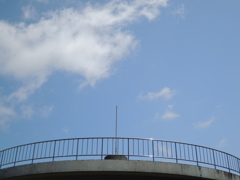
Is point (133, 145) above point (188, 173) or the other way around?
above

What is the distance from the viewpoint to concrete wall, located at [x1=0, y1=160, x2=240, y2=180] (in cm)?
1231

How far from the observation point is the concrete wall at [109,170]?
12.3m

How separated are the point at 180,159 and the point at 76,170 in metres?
4.50

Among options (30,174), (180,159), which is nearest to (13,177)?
(30,174)

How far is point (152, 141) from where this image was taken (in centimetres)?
Answer: 1383

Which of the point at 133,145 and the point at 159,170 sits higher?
the point at 133,145

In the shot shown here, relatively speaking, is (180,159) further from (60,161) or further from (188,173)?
(60,161)

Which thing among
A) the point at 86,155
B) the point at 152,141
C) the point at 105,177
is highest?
the point at 152,141

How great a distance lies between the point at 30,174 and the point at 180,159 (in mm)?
6397

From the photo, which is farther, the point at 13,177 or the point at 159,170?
the point at 13,177

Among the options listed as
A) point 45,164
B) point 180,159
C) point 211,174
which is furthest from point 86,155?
point 211,174

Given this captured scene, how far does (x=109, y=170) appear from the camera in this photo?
40.1ft

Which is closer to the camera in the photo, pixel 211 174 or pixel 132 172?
pixel 132 172

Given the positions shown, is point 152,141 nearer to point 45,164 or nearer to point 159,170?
point 159,170
